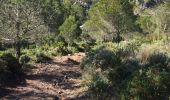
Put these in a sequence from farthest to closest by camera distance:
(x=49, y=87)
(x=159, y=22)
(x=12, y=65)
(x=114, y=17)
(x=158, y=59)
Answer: (x=159, y=22)
(x=114, y=17)
(x=12, y=65)
(x=49, y=87)
(x=158, y=59)

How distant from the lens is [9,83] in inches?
574

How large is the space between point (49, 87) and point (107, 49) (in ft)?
15.5

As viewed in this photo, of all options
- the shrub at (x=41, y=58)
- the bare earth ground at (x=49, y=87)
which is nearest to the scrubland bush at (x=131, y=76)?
the bare earth ground at (x=49, y=87)

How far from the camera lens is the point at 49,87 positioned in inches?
560

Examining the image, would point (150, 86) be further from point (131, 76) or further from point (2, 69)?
point (2, 69)

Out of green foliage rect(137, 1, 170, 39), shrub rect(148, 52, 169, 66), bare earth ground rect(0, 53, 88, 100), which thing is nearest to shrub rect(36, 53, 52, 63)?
bare earth ground rect(0, 53, 88, 100)

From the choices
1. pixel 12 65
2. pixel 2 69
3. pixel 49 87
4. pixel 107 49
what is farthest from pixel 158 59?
pixel 12 65

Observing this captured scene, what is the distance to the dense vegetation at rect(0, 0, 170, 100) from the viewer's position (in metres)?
9.83

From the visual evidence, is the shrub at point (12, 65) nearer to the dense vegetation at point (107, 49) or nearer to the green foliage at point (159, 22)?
the dense vegetation at point (107, 49)

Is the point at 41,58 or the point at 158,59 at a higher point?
the point at 158,59

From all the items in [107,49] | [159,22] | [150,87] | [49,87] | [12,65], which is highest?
[150,87]

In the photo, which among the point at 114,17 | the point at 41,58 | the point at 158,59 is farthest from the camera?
the point at 114,17

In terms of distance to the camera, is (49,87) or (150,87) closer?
(150,87)

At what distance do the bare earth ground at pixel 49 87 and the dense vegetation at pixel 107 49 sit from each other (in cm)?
60
